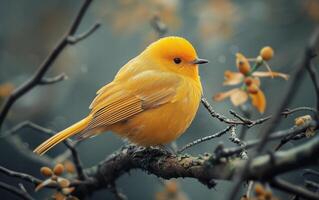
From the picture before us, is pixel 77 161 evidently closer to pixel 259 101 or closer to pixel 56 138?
pixel 56 138

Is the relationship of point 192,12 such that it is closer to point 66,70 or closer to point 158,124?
point 66,70

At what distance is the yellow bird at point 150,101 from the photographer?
150 inches

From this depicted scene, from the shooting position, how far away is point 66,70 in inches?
271

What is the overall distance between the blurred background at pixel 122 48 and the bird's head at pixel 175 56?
1.37 metres

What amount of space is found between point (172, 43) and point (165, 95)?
1.71 feet

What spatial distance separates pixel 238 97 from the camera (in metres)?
2.81

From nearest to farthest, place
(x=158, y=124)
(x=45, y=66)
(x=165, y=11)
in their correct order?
(x=45, y=66)
(x=158, y=124)
(x=165, y=11)

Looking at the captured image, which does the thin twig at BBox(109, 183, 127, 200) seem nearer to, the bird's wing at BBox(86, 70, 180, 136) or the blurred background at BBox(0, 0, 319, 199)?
the bird's wing at BBox(86, 70, 180, 136)

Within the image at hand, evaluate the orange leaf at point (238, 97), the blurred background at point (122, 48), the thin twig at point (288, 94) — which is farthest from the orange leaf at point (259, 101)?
the blurred background at point (122, 48)

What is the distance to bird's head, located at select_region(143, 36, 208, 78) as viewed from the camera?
4301mm

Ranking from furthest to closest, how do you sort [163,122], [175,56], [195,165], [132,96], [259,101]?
1. [175,56]
2. [132,96]
3. [163,122]
4. [259,101]
5. [195,165]

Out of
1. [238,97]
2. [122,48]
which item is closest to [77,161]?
[238,97]

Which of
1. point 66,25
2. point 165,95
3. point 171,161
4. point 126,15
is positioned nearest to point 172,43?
point 165,95

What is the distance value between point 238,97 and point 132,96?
1490 mm
